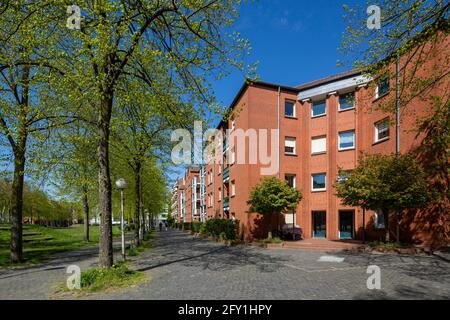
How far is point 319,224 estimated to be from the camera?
24.1 meters

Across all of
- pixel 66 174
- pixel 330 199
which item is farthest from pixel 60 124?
pixel 330 199

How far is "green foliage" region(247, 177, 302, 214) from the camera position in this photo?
64.7ft

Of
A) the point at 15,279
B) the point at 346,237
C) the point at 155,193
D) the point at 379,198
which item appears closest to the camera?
the point at 15,279

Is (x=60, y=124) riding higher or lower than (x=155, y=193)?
higher

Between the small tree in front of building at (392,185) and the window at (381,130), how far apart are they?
4.31m

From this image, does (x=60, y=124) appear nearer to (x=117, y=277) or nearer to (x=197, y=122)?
(x=197, y=122)

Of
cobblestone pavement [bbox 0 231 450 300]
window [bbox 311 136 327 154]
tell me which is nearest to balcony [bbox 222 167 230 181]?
window [bbox 311 136 327 154]

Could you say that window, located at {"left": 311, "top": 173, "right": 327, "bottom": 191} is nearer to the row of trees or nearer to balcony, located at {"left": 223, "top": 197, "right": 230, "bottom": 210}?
balcony, located at {"left": 223, "top": 197, "right": 230, "bottom": 210}

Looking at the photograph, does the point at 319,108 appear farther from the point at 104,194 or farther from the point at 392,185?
the point at 104,194

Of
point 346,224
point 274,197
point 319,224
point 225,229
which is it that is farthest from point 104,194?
point 319,224

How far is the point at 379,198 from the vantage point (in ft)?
50.8

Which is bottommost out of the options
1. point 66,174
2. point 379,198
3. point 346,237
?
point 346,237

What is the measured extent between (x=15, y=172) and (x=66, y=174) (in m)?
2.69

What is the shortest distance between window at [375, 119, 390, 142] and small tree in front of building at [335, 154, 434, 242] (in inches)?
170
